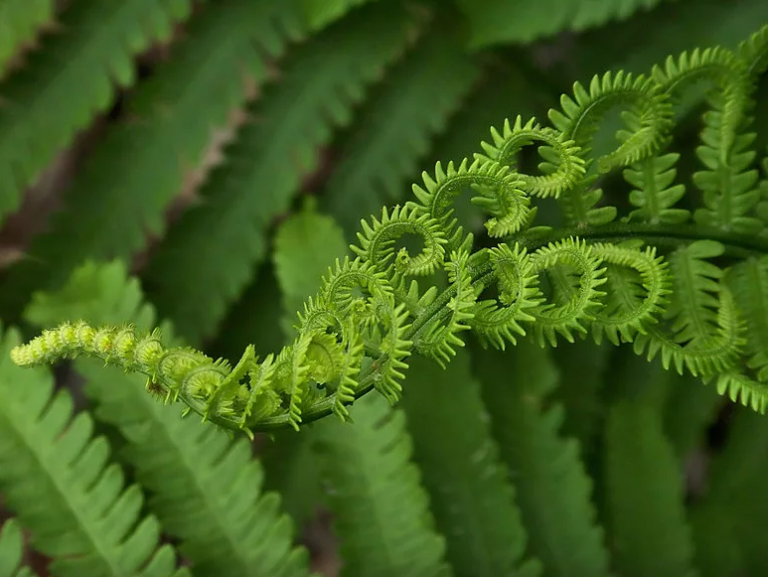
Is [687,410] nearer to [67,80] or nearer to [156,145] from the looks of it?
[156,145]

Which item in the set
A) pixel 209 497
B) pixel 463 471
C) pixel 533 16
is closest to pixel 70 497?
pixel 209 497

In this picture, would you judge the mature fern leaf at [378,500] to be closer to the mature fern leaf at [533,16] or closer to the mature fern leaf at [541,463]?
the mature fern leaf at [541,463]

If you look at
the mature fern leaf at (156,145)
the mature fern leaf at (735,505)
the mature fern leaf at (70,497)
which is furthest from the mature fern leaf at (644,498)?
the mature fern leaf at (156,145)

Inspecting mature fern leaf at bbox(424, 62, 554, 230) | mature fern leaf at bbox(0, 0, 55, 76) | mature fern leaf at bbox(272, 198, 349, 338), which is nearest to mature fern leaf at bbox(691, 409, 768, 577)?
mature fern leaf at bbox(424, 62, 554, 230)

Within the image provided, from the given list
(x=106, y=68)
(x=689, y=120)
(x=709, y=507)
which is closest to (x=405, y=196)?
(x=689, y=120)

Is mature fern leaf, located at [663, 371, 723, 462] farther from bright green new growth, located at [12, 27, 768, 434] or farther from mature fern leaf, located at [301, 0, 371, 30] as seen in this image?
mature fern leaf, located at [301, 0, 371, 30]

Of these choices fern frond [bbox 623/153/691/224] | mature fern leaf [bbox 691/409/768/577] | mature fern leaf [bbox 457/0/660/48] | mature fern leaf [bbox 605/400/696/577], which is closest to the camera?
fern frond [bbox 623/153/691/224]
